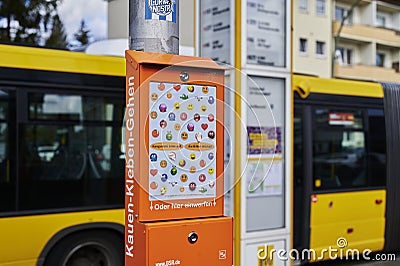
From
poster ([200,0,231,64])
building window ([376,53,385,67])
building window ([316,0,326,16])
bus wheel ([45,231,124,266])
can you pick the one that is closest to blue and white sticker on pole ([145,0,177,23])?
poster ([200,0,231,64])

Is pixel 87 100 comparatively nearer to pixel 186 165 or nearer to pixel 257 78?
pixel 257 78

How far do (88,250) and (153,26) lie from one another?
3947 millimetres

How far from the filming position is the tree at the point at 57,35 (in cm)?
1586

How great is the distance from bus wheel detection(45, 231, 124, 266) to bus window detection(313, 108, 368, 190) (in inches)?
119

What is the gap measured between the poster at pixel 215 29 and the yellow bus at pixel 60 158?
1.38 m

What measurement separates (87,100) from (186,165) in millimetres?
3518

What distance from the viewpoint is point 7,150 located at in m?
5.70

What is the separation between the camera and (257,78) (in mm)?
5418

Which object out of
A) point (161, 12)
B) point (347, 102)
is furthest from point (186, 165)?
point (347, 102)

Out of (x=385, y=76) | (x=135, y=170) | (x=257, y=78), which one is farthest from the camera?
(x=385, y=76)

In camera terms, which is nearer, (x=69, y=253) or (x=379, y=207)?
(x=69, y=253)

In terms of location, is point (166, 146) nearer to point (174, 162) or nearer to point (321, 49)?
point (174, 162)

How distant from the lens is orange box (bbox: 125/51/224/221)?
2.87 meters

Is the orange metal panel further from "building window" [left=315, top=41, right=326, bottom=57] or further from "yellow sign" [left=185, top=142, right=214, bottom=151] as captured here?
"building window" [left=315, top=41, right=326, bottom=57]
